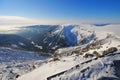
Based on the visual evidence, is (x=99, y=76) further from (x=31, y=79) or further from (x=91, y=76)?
(x=31, y=79)

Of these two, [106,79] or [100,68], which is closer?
[106,79]

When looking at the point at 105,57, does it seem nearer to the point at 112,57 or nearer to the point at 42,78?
the point at 112,57

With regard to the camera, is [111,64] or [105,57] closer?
[111,64]

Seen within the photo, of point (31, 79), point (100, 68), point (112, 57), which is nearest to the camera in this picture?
point (100, 68)

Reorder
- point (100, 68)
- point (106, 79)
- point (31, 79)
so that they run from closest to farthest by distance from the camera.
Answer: point (106, 79)
point (100, 68)
point (31, 79)

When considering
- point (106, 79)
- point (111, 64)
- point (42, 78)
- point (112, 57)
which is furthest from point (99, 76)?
point (42, 78)

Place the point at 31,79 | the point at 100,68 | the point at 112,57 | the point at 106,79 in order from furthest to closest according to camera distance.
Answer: the point at 31,79
the point at 112,57
the point at 100,68
the point at 106,79

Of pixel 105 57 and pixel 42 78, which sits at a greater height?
pixel 105 57

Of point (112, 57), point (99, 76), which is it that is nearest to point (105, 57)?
point (112, 57)

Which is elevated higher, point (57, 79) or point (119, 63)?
point (119, 63)
